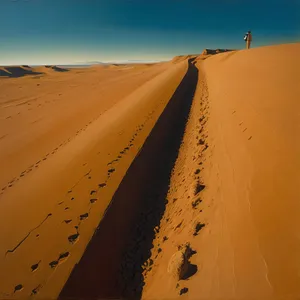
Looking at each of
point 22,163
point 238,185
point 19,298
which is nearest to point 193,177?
point 238,185

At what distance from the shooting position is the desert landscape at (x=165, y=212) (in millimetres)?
3445

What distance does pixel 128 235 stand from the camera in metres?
5.02

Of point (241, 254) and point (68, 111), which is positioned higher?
point (241, 254)

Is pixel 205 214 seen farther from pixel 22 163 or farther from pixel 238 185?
pixel 22 163

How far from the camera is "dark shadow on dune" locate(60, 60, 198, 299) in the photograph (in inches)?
154

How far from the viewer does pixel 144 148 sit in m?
8.40

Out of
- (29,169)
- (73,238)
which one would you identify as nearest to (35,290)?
(73,238)

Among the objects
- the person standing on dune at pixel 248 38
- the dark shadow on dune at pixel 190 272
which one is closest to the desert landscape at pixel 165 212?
the dark shadow on dune at pixel 190 272

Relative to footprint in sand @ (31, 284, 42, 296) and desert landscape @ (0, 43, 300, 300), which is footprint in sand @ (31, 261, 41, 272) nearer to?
desert landscape @ (0, 43, 300, 300)

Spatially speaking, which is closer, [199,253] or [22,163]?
[199,253]

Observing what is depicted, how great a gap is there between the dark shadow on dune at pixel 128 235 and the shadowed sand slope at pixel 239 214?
248 millimetres

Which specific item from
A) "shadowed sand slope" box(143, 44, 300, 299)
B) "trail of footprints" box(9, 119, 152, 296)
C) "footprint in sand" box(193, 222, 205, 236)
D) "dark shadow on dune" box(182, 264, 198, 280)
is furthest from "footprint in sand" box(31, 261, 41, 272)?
"footprint in sand" box(193, 222, 205, 236)

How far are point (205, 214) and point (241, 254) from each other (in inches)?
50.6

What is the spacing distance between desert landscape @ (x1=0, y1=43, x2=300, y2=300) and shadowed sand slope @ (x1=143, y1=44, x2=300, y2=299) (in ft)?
0.06
